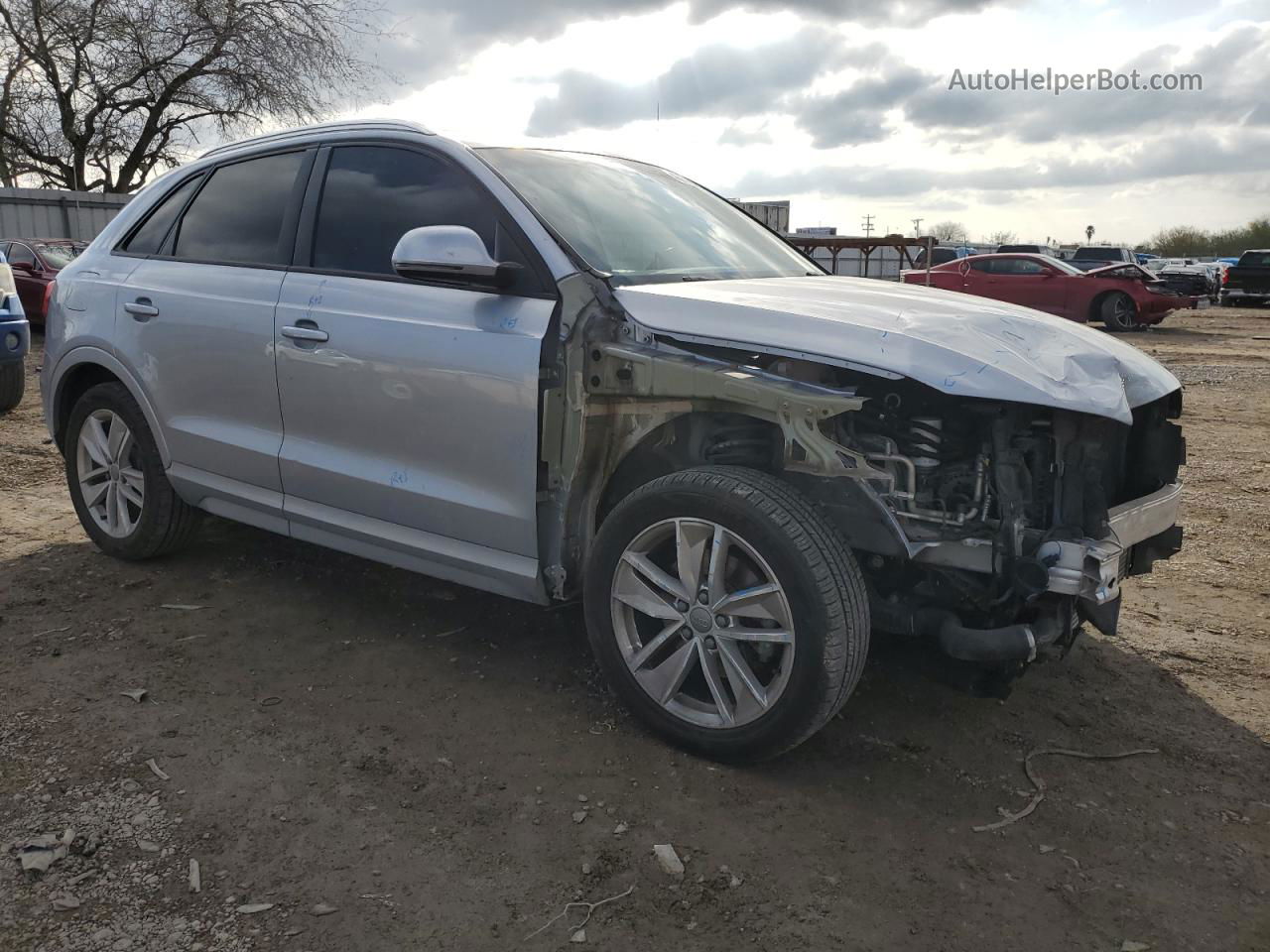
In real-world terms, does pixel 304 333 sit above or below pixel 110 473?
above

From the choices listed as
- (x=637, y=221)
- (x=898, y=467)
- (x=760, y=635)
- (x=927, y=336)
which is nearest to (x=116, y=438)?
(x=637, y=221)

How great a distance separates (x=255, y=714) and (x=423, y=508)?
83cm

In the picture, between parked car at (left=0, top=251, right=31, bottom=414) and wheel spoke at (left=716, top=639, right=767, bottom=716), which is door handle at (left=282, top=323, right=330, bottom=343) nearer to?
wheel spoke at (left=716, top=639, right=767, bottom=716)

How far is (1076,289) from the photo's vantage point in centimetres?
1869

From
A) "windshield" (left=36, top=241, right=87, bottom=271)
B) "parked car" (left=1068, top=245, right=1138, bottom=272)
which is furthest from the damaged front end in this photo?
"parked car" (left=1068, top=245, right=1138, bottom=272)

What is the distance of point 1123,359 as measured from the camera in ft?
10.6

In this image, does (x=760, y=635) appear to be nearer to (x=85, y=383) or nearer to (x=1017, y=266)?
(x=85, y=383)

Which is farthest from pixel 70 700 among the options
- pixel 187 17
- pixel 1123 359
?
pixel 187 17

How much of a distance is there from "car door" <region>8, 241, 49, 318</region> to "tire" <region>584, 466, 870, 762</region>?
14362 millimetres

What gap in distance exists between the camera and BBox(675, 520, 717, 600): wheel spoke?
2.93 meters

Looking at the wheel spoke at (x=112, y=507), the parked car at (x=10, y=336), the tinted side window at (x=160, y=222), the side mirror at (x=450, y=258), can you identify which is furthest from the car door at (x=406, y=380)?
the parked car at (x=10, y=336)

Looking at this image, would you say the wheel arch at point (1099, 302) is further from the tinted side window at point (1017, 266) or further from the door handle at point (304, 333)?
the door handle at point (304, 333)

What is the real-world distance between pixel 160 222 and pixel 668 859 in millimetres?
3504

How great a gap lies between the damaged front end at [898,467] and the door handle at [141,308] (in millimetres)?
2076
